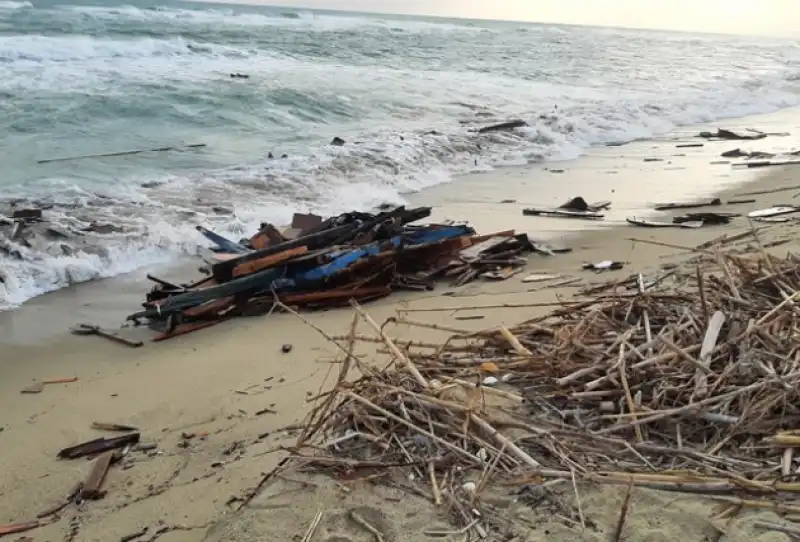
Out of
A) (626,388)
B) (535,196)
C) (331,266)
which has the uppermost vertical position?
(626,388)

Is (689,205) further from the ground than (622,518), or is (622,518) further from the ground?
(622,518)

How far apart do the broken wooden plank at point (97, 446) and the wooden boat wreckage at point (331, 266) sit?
6.24 feet

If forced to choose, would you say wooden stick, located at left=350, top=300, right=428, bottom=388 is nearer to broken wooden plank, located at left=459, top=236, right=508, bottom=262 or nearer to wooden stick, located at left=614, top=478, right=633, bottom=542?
wooden stick, located at left=614, top=478, right=633, bottom=542

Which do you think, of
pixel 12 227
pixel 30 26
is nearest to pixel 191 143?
pixel 12 227

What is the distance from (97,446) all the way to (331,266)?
2928 millimetres

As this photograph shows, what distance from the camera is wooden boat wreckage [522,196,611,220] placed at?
915 centimetres

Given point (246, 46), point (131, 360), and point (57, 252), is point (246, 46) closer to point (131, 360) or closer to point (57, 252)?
point (57, 252)

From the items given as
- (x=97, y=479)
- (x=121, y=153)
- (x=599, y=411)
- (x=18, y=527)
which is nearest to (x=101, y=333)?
(x=97, y=479)

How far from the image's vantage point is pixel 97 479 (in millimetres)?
3656

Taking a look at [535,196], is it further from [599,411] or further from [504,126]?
[599,411]

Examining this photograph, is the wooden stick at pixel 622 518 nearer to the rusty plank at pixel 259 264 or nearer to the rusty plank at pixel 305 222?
the rusty plank at pixel 259 264

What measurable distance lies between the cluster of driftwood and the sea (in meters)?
5.10

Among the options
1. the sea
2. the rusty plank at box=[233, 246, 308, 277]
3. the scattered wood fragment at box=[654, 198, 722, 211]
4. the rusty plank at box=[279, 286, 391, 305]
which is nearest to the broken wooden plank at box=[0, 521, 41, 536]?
A: the rusty plank at box=[279, 286, 391, 305]

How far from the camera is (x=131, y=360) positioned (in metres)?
5.50
